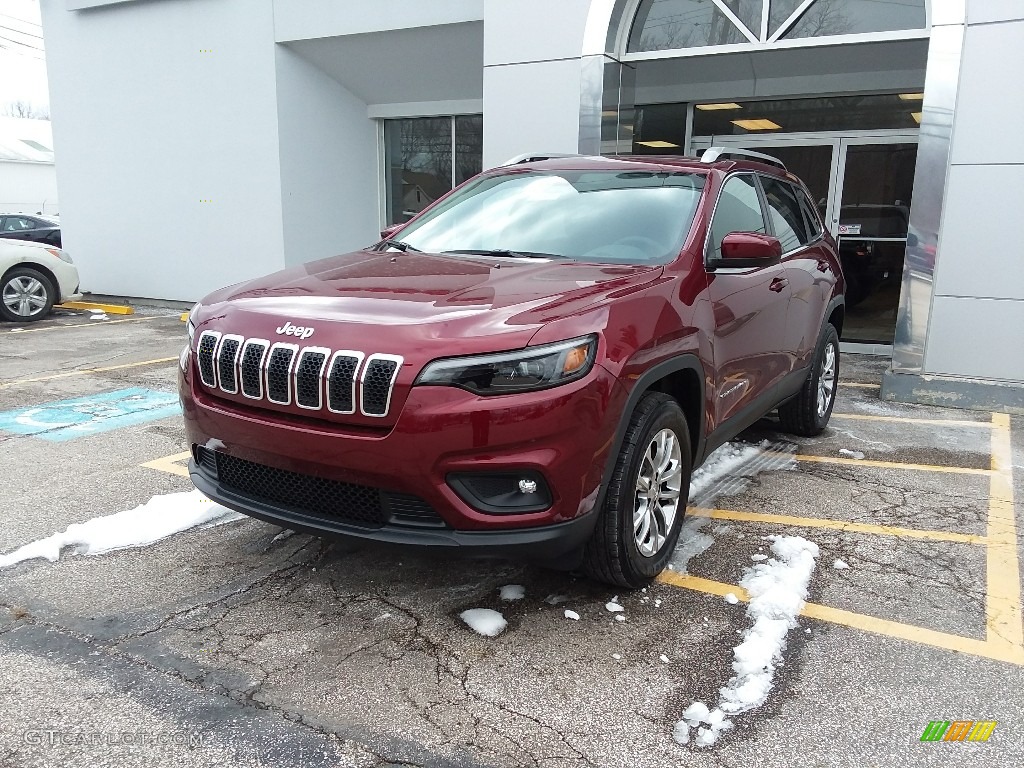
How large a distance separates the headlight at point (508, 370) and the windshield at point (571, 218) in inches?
41.6

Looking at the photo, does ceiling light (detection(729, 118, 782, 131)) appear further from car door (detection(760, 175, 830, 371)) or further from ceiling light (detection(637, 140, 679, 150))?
car door (detection(760, 175, 830, 371))

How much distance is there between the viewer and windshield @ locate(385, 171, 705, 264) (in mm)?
3797

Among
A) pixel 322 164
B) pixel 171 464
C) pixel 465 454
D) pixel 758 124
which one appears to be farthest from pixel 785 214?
pixel 322 164

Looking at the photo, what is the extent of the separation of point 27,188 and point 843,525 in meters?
44.4

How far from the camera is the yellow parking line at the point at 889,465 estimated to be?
5.22 meters

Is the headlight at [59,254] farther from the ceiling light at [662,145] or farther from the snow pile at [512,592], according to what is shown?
the snow pile at [512,592]

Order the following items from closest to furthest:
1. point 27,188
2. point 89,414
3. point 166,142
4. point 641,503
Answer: point 641,503
point 89,414
point 166,142
point 27,188

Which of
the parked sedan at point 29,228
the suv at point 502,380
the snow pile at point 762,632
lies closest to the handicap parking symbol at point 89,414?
the suv at point 502,380

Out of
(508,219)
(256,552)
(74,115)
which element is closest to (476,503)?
(256,552)

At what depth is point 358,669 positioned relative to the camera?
283 cm

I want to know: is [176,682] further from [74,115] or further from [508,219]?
[74,115]

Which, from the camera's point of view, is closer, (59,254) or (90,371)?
A: (90,371)

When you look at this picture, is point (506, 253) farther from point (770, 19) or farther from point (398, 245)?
point (770, 19)

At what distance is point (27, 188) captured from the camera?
129 ft
